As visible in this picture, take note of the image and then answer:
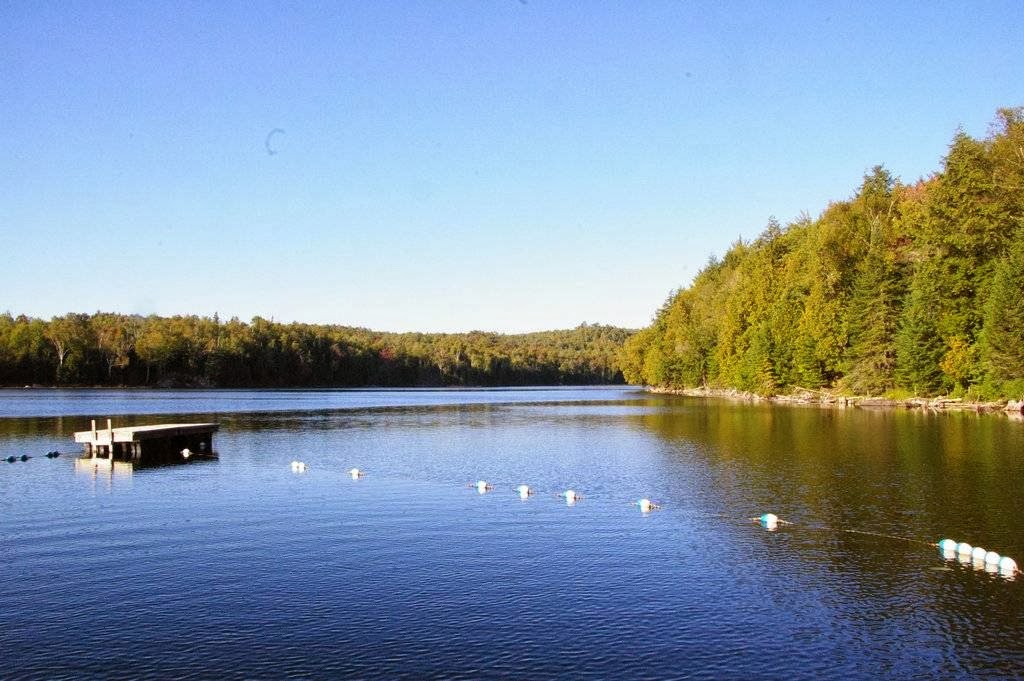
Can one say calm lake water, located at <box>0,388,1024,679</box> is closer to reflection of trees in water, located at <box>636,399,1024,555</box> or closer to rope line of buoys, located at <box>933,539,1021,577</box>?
reflection of trees in water, located at <box>636,399,1024,555</box>

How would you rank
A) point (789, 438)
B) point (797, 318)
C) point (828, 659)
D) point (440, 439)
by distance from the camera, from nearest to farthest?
point (828, 659) → point (789, 438) → point (440, 439) → point (797, 318)

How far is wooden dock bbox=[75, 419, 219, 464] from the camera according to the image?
4600 cm

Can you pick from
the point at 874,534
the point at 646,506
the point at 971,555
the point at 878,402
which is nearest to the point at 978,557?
the point at 971,555

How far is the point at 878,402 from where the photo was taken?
85.6 metres

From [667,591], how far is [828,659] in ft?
15.5

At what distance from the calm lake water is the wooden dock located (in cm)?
300

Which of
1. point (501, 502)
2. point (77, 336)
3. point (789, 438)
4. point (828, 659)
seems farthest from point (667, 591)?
point (77, 336)

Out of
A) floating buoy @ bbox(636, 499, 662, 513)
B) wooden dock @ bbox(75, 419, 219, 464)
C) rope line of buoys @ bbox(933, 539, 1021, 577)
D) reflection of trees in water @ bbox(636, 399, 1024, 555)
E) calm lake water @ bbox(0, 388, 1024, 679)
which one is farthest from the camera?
wooden dock @ bbox(75, 419, 219, 464)

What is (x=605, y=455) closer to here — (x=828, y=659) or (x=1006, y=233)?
(x=828, y=659)

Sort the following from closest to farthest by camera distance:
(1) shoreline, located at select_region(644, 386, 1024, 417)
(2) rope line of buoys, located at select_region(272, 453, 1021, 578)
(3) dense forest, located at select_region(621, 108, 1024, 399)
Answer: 1. (2) rope line of buoys, located at select_region(272, 453, 1021, 578)
2. (1) shoreline, located at select_region(644, 386, 1024, 417)
3. (3) dense forest, located at select_region(621, 108, 1024, 399)

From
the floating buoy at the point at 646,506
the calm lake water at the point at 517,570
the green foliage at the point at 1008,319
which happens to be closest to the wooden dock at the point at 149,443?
the calm lake water at the point at 517,570

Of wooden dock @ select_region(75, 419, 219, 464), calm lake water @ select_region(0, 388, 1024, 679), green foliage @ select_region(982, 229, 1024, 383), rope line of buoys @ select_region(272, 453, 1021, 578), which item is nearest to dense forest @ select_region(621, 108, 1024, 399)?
green foliage @ select_region(982, 229, 1024, 383)

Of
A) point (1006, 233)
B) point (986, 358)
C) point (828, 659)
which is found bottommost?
point (828, 659)

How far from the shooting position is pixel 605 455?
4675 centimetres
